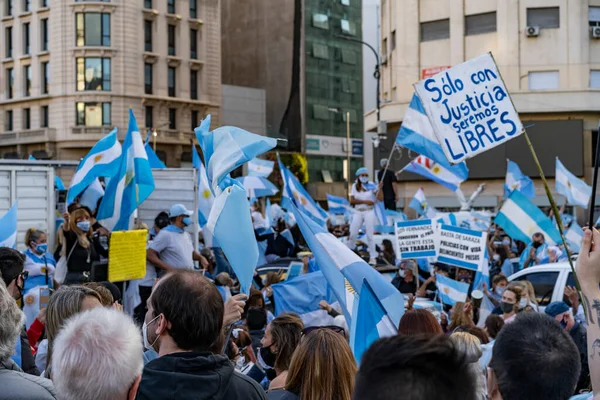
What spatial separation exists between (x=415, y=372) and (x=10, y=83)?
6763 centimetres

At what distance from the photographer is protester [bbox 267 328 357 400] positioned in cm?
434

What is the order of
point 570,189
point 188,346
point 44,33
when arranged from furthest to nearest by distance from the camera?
1. point 44,33
2. point 570,189
3. point 188,346

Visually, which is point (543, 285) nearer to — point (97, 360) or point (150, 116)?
point (97, 360)

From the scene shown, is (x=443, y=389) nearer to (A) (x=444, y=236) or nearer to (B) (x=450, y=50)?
(A) (x=444, y=236)

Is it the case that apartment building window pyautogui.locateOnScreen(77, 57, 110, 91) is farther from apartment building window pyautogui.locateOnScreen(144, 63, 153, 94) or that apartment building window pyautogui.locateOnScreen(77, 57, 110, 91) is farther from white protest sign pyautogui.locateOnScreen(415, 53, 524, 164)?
white protest sign pyautogui.locateOnScreen(415, 53, 524, 164)

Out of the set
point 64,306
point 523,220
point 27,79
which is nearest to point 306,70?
point 27,79

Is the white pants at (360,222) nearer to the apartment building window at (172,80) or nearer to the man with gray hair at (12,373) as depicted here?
the man with gray hair at (12,373)

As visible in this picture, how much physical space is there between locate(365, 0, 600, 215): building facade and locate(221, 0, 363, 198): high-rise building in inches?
1073

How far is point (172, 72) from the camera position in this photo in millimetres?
64062

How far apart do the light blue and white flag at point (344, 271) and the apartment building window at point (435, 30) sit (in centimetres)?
3569

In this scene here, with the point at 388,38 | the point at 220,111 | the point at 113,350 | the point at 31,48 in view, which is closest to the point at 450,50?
the point at 388,38

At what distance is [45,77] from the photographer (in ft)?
206

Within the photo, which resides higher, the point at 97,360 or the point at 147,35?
the point at 147,35

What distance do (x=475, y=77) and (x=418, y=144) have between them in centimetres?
315
